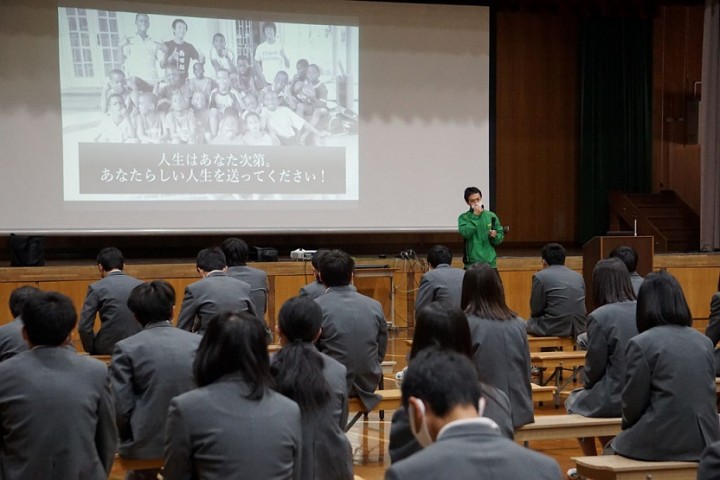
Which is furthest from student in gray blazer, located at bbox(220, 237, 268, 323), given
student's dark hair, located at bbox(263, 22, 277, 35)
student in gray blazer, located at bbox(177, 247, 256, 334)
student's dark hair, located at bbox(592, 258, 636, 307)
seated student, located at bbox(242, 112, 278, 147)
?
student's dark hair, located at bbox(263, 22, 277, 35)

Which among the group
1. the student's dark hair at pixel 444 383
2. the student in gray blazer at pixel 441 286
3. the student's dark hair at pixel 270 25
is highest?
the student's dark hair at pixel 270 25

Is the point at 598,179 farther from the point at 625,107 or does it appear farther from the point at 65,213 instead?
the point at 65,213

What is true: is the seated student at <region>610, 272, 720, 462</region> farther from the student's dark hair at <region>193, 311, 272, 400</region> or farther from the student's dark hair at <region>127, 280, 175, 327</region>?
the student's dark hair at <region>127, 280, 175, 327</region>

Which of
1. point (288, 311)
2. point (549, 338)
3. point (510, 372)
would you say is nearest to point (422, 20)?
point (549, 338)

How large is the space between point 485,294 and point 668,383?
0.83 m

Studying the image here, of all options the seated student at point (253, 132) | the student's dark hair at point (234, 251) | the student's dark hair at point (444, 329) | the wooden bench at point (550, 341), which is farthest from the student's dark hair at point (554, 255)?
the student's dark hair at point (444, 329)

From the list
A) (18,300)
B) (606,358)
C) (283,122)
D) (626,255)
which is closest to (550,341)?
(626,255)

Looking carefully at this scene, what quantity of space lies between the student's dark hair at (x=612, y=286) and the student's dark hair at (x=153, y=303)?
7.14 ft

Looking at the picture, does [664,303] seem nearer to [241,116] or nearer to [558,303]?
[558,303]

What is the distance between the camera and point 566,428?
→ 14.1 feet

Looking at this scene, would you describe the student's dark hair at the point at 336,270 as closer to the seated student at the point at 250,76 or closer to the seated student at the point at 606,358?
the seated student at the point at 606,358

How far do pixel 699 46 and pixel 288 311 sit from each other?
37.5 feet

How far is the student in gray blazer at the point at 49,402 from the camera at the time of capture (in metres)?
2.89

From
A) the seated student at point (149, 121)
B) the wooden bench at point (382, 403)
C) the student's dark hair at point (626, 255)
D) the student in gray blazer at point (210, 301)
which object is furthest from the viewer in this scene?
the seated student at point (149, 121)
